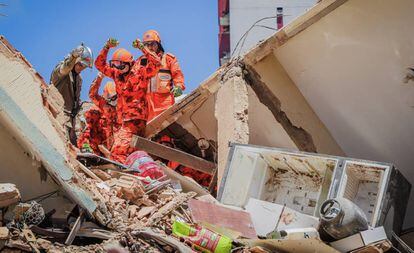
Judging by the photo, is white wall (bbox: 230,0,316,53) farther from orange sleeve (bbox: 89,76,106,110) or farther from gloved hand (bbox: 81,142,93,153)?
gloved hand (bbox: 81,142,93,153)

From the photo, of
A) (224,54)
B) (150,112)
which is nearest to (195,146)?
(150,112)

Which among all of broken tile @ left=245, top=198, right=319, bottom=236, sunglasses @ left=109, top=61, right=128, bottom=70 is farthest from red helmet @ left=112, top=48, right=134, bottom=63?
broken tile @ left=245, top=198, right=319, bottom=236

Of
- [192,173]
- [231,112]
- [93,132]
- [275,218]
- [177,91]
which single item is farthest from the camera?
[93,132]

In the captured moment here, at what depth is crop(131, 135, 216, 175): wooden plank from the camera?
391 inches

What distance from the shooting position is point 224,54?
2198cm

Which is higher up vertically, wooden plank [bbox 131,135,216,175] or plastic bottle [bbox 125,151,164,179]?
wooden plank [bbox 131,135,216,175]

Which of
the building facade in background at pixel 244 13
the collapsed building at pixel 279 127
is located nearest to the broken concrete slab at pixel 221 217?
the collapsed building at pixel 279 127

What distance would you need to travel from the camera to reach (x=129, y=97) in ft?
35.1

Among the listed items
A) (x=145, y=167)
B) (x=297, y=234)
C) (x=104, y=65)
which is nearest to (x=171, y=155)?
(x=145, y=167)

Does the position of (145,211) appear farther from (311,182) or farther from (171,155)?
(171,155)

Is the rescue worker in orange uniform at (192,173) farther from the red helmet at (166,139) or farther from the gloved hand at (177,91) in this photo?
the gloved hand at (177,91)

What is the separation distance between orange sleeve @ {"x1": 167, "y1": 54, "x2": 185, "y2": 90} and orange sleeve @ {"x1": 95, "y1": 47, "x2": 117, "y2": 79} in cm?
100

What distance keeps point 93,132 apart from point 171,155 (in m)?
2.53

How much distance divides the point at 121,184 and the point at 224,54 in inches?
612
